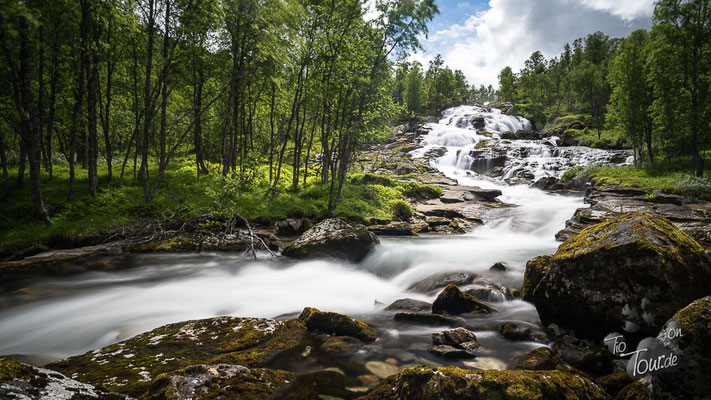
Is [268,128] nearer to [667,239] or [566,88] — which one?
[667,239]

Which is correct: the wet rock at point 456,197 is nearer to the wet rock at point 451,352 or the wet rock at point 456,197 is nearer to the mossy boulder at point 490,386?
the wet rock at point 451,352

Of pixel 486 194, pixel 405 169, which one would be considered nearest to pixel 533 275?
pixel 486 194

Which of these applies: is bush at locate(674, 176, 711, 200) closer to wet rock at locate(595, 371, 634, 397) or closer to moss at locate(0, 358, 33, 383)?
wet rock at locate(595, 371, 634, 397)

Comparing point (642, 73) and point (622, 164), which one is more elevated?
point (642, 73)

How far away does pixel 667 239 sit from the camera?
503 cm

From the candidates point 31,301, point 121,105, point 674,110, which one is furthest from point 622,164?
point 121,105

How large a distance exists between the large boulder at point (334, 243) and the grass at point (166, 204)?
3.25m

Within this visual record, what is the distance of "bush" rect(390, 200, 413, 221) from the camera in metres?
20.3

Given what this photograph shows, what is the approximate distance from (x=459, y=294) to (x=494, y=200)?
22.1 metres

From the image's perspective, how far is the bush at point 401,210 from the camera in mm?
20344

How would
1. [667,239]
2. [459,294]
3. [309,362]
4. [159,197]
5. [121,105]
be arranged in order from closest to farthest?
[309,362] < [667,239] < [459,294] < [159,197] < [121,105]

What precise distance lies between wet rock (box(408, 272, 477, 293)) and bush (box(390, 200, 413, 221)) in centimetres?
→ 1055

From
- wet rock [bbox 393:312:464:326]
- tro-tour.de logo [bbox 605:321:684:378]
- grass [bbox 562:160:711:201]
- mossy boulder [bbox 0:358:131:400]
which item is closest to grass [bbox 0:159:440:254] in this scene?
wet rock [bbox 393:312:464:326]

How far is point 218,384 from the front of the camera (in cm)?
346
